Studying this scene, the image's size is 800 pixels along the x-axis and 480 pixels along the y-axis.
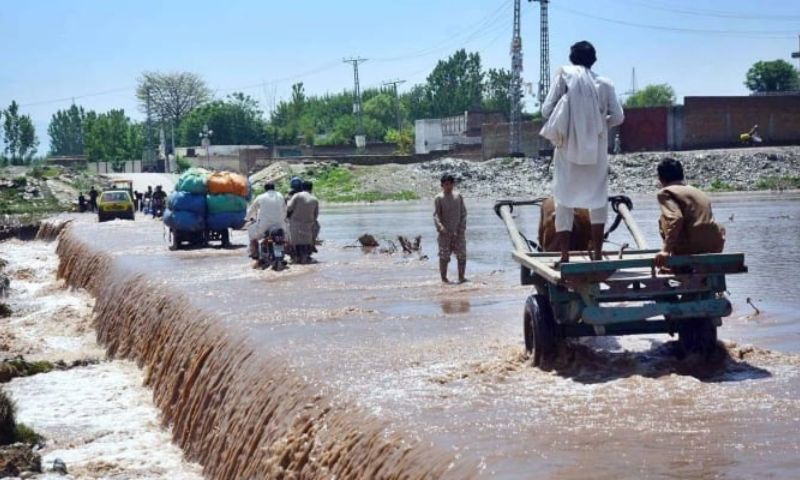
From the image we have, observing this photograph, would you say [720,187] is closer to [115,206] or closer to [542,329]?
[115,206]

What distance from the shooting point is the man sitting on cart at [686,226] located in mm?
7727

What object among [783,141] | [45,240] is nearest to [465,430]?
[45,240]

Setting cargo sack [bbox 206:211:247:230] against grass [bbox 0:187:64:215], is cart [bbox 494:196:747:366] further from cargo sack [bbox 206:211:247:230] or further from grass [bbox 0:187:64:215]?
grass [bbox 0:187:64:215]

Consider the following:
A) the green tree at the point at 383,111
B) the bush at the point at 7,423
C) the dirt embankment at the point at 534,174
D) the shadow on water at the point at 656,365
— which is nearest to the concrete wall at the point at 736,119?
the dirt embankment at the point at 534,174

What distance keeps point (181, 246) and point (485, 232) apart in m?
12.5

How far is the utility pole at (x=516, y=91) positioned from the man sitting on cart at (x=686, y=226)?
61506 millimetres

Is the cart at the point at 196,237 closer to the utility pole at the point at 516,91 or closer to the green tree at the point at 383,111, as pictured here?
the utility pole at the point at 516,91

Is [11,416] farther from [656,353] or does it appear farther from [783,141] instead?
[783,141]

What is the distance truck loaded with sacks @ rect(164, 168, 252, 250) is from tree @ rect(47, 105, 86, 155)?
17259cm

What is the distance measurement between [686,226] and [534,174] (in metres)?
57.5

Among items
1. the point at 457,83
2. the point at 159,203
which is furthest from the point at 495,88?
the point at 159,203

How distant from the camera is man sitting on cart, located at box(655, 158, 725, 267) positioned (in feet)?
25.3

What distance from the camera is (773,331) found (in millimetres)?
11148

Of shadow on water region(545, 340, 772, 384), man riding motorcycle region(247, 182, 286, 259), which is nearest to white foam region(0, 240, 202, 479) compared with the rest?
man riding motorcycle region(247, 182, 286, 259)
